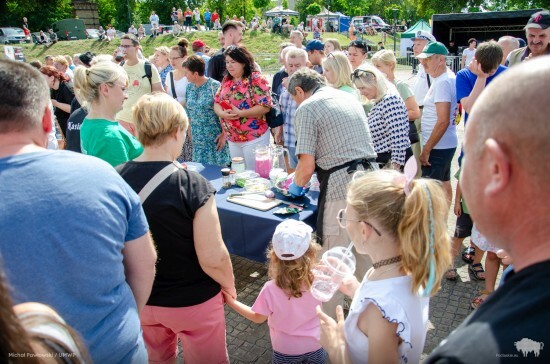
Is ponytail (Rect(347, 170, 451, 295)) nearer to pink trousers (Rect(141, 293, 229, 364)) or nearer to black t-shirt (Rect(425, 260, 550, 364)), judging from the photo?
black t-shirt (Rect(425, 260, 550, 364))

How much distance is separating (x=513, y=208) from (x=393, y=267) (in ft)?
2.74

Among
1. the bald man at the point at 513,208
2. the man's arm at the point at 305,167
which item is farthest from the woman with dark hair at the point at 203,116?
the bald man at the point at 513,208

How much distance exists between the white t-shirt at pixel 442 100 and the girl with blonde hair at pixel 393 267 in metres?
2.82

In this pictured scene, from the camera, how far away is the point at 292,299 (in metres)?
2.13

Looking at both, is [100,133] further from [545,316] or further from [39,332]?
[545,316]

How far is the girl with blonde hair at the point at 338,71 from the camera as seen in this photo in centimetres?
361

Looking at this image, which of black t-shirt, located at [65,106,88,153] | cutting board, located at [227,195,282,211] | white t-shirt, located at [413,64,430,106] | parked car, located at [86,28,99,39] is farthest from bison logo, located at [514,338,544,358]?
parked car, located at [86,28,99,39]

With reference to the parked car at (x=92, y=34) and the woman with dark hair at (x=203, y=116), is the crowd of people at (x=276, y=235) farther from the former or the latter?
the parked car at (x=92, y=34)

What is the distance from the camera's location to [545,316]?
0.72 m

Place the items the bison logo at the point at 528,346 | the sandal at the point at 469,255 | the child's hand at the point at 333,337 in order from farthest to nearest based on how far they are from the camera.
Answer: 1. the sandal at the point at 469,255
2. the child's hand at the point at 333,337
3. the bison logo at the point at 528,346

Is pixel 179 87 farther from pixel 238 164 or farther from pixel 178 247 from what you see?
A: pixel 178 247

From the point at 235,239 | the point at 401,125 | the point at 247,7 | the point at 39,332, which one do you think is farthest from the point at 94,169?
the point at 247,7

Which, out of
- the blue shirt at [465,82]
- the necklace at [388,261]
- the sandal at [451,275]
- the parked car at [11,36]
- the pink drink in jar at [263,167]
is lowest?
the sandal at [451,275]

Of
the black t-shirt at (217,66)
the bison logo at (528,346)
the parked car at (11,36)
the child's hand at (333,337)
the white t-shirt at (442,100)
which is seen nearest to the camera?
the bison logo at (528,346)
